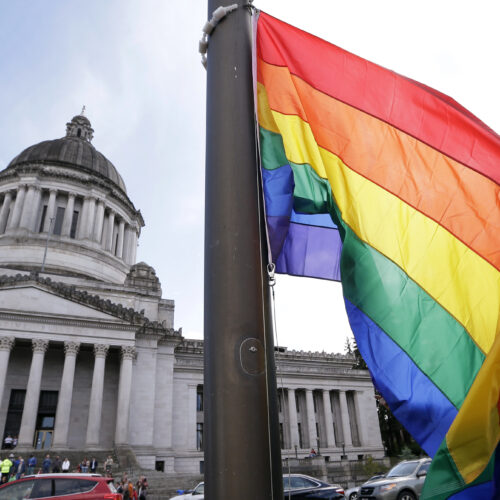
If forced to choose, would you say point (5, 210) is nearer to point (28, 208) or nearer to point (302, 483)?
point (28, 208)

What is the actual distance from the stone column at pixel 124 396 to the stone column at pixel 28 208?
74.1 ft

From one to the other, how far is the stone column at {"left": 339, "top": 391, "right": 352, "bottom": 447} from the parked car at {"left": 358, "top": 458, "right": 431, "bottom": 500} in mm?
32790

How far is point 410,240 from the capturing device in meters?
3.85

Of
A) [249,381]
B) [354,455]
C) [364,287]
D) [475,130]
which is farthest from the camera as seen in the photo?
[354,455]

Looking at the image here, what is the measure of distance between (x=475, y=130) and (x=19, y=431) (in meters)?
35.7

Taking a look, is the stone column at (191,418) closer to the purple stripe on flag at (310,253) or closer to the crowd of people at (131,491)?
the crowd of people at (131,491)

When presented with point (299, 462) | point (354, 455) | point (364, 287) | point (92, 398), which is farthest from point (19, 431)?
point (364, 287)

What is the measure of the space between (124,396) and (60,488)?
20.4 m

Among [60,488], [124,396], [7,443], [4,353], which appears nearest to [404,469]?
[60,488]

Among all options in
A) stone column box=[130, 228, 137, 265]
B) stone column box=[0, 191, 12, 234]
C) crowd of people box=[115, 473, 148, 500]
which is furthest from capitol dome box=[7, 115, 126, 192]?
crowd of people box=[115, 473, 148, 500]

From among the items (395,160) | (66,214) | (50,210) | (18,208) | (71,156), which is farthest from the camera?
(71,156)

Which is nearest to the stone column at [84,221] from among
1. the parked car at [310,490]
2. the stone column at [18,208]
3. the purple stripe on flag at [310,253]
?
the stone column at [18,208]

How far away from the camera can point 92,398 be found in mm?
32125

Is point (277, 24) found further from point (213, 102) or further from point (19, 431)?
point (19, 431)
